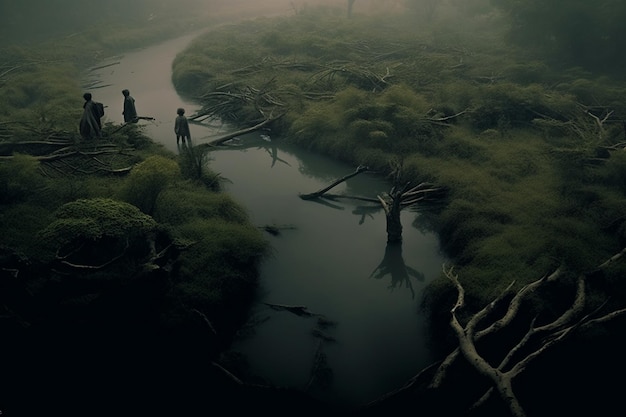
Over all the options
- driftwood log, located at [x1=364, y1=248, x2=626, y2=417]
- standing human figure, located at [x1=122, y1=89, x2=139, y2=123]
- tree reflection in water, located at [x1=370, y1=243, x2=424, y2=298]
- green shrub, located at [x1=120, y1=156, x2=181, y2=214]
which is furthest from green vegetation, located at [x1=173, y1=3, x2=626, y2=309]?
green shrub, located at [x1=120, y1=156, x2=181, y2=214]

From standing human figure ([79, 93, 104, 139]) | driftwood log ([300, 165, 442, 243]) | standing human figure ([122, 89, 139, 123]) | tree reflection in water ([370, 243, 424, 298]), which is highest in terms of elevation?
standing human figure ([79, 93, 104, 139])

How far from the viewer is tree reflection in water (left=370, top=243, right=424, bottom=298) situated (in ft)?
31.2

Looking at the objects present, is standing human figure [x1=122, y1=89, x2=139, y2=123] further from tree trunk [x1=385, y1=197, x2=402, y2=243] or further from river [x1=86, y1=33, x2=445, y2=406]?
tree trunk [x1=385, y1=197, x2=402, y2=243]

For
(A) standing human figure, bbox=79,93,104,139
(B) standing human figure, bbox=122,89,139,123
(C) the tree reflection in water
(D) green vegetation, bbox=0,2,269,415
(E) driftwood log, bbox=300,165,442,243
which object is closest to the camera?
(D) green vegetation, bbox=0,2,269,415

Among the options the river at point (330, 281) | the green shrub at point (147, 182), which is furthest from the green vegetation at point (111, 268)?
the river at point (330, 281)

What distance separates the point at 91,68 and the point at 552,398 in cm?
2883

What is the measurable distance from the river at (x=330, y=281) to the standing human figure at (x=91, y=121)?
3354 millimetres

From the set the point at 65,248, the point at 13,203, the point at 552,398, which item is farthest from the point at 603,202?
the point at 13,203

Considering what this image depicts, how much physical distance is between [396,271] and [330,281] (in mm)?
1540

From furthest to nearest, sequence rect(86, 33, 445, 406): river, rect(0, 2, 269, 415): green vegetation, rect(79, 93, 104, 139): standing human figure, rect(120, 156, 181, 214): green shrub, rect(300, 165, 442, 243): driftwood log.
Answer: rect(79, 93, 104, 139): standing human figure
rect(300, 165, 442, 243): driftwood log
rect(120, 156, 181, 214): green shrub
rect(86, 33, 445, 406): river
rect(0, 2, 269, 415): green vegetation

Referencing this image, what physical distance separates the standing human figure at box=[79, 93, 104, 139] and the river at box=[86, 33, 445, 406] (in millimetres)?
3354

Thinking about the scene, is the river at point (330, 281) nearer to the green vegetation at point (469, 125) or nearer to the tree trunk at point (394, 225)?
the tree trunk at point (394, 225)

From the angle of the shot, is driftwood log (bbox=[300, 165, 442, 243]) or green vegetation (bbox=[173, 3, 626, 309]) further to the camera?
driftwood log (bbox=[300, 165, 442, 243])

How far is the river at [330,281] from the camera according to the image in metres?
7.34
